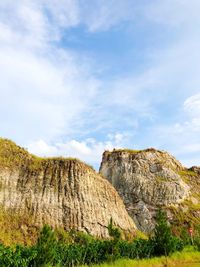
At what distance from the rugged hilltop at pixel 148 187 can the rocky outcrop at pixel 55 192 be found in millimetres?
21619

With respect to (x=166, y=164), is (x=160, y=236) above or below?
below

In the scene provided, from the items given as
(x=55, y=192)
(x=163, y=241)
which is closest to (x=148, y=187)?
(x=55, y=192)

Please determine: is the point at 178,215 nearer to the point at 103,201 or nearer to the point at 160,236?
the point at 103,201

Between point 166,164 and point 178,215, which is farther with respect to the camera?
point 166,164

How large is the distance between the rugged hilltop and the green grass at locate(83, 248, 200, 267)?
109 ft

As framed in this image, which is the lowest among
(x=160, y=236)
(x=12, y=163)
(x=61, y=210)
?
(x=160, y=236)

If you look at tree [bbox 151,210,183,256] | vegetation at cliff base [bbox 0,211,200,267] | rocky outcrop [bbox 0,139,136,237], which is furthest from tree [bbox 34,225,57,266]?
rocky outcrop [bbox 0,139,136,237]

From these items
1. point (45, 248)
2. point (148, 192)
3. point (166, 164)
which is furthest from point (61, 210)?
point (166, 164)

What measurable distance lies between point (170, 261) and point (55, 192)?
18.7 m

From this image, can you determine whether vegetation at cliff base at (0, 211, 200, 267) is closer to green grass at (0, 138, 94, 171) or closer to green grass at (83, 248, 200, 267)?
green grass at (83, 248, 200, 267)

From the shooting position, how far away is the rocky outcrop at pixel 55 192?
148 feet

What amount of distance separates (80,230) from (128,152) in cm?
3888

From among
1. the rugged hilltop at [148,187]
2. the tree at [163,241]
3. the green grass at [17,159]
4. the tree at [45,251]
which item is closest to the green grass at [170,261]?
the tree at [163,241]

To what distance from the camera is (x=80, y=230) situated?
1813 inches
